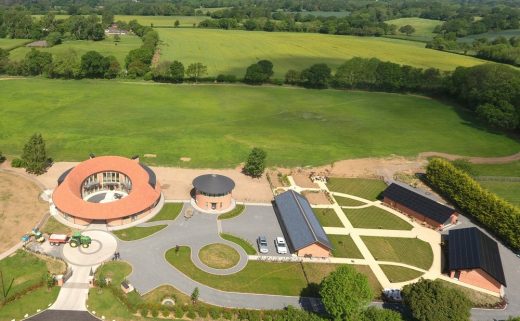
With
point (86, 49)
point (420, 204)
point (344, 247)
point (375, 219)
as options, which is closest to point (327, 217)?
point (344, 247)

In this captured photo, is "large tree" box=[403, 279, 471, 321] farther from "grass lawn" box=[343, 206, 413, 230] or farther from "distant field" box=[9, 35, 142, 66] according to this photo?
"distant field" box=[9, 35, 142, 66]

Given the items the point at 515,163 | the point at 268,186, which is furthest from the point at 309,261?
the point at 515,163

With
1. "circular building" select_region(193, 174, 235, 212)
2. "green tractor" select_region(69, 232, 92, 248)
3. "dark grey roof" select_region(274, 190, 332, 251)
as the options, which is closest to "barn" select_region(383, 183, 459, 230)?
"dark grey roof" select_region(274, 190, 332, 251)

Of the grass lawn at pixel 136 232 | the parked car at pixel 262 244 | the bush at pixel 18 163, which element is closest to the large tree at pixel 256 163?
the parked car at pixel 262 244

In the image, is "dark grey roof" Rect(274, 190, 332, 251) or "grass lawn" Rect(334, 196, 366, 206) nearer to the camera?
"dark grey roof" Rect(274, 190, 332, 251)

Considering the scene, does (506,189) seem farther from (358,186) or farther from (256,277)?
(256,277)

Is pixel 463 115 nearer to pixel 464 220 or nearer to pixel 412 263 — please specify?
pixel 464 220
